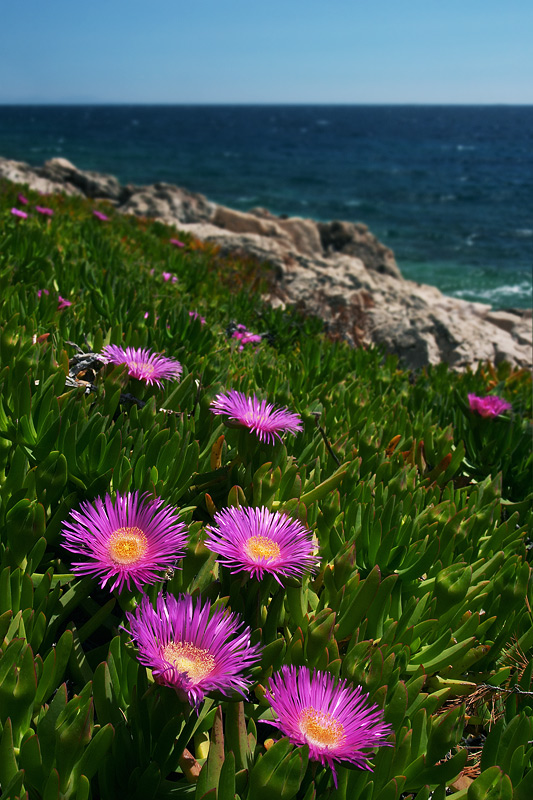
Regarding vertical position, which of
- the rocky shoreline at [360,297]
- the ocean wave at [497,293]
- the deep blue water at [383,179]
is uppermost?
the deep blue water at [383,179]

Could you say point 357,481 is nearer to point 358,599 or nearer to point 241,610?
point 358,599

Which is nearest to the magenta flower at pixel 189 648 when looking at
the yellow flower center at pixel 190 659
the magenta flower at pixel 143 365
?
the yellow flower center at pixel 190 659

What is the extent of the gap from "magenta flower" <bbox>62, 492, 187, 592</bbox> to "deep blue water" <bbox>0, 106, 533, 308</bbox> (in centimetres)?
1580

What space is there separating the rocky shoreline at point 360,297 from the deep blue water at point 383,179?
16.0ft

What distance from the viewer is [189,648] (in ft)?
3.10

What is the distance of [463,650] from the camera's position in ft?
4.08

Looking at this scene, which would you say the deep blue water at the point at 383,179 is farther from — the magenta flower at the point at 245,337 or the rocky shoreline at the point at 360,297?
the magenta flower at the point at 245,337

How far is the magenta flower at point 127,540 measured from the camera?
1035mm

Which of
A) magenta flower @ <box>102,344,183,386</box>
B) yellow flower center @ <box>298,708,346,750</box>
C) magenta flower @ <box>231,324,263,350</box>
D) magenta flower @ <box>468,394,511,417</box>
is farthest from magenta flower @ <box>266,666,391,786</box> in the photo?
magenta flower @ <box>231,324,263,350</box>

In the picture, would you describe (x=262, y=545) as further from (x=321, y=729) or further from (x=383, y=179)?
(x=383, y=179)

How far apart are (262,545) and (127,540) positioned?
240 millimetres

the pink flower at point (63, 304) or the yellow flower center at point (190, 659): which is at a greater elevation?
the pink flower at point (63, 304)

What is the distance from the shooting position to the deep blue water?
20750mm

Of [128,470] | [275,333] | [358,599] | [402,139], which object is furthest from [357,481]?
[402,139]
